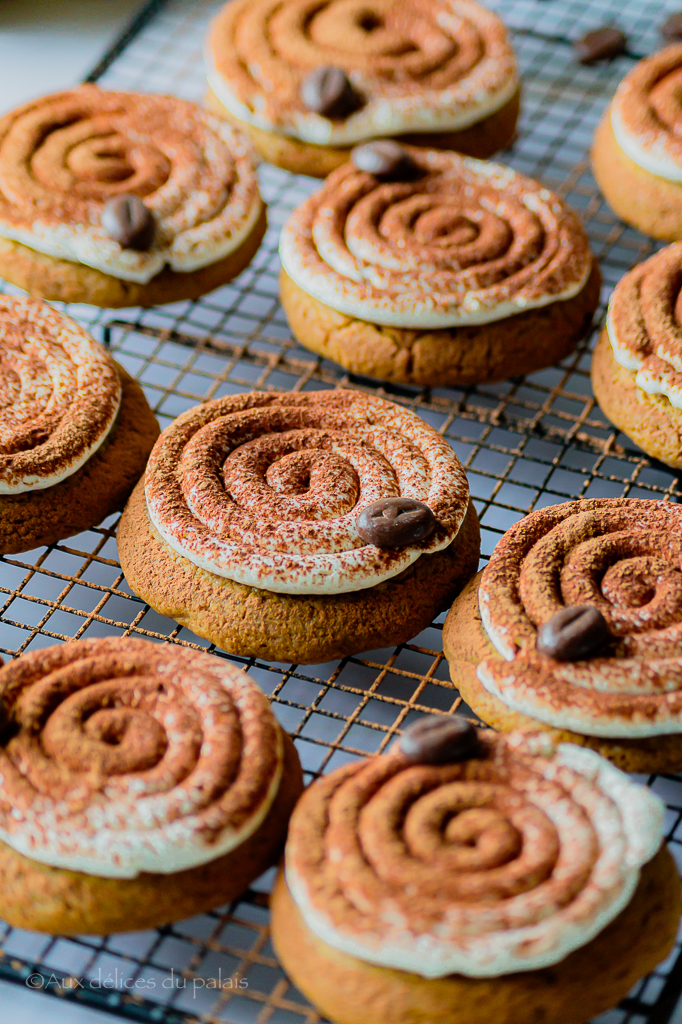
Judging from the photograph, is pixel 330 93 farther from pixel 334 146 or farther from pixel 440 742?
pixel 440 742

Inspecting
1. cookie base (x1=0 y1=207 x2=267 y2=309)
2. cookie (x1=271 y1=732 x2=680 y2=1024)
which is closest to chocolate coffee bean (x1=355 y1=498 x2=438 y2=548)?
cookie (x1=271 y1=732 x2=680 y2=1024)

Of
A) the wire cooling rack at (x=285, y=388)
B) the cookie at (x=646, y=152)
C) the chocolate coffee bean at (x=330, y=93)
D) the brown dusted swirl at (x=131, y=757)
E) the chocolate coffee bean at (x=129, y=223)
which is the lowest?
the wire cooling rack at (x=285, y=388)

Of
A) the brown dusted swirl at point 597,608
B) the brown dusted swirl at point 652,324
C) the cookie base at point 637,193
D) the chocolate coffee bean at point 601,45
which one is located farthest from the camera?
the chocolate coffee bean at point 601,45

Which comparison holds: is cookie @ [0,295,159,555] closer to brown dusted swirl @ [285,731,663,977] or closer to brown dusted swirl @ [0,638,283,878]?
brown dusted swirl @ [0,638,283,878]

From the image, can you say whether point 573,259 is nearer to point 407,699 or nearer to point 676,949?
point 407,699

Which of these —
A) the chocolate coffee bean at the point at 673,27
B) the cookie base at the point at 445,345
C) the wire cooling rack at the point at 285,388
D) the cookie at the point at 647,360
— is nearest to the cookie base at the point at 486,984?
the wire cooling rack at the point at 285,388

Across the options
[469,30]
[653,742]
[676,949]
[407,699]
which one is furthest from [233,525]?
[469,30]

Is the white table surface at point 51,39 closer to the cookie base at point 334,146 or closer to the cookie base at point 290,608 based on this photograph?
the cookie base at point 334,146

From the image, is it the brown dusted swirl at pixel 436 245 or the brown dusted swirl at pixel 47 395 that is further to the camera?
the brown dusted swirl at pixel 436 245

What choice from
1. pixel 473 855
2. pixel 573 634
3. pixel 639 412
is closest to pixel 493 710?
pixel 573 634

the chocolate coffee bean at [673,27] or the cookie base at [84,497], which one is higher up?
the chocolate coffee bean at [673,27]
